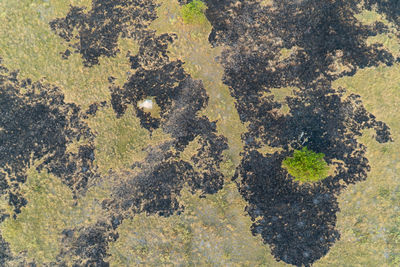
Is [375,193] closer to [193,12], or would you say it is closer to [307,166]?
[307,166]

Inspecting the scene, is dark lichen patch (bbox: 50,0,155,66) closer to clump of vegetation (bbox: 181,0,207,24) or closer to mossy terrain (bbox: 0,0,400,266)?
mossy terrain (bbox: 0,0,400,266)

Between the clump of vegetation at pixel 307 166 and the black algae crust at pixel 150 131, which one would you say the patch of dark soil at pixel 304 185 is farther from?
the black algae crust at pixel 150 131

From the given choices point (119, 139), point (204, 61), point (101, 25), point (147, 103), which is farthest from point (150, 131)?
point (101, 25)

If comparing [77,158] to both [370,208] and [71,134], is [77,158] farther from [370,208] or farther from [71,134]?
[370,208]

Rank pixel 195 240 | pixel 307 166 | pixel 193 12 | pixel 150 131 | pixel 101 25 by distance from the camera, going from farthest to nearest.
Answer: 1. pixel 150 131
2. pixel 195 240
3. pixel 101 25
4. pixel 193 12
5. pixel 307 166

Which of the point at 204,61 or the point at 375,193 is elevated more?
the point at 204,61

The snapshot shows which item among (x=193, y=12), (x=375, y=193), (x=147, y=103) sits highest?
(x=193, y=12)

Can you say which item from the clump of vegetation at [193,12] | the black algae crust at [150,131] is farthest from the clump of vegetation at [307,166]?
the clump of vegetation at [193,12]
